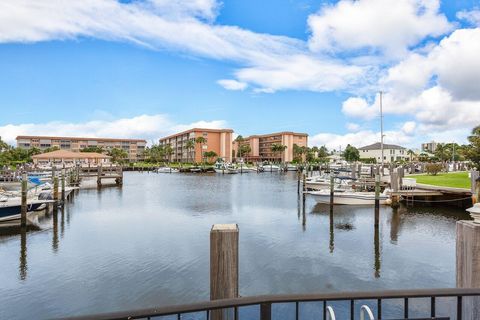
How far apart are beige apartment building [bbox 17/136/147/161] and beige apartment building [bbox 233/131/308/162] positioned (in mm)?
52758

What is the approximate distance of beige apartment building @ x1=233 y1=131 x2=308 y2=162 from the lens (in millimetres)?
154125

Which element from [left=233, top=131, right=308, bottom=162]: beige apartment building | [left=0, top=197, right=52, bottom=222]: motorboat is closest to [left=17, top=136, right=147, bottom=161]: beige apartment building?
[left=233, top=131, right=308, bottom=162]: beige apartment building

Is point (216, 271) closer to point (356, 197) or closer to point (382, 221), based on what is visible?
point (382, 221)

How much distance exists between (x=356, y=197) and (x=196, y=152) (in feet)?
381

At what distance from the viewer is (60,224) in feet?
82.2

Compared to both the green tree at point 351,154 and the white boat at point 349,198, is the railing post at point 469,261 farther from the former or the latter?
the green tree at point 351,154

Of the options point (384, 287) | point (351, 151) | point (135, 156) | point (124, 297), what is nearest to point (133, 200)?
point (124, 297)

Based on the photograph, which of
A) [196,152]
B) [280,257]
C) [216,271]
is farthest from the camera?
[196,152]

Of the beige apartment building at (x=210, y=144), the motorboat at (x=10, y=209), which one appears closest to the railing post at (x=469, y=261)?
the motorboat at (x=10, y=209)

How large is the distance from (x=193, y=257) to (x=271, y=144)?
14724 cm

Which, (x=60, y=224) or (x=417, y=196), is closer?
(x=60, y=224)

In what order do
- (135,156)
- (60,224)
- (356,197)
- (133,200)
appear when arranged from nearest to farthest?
1. (60,224)
2. (356,197)
3. (133,200)
4. (135,156)

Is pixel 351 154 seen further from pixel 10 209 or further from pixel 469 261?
pixel 469 261

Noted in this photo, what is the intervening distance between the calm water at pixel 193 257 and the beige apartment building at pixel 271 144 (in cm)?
12501
